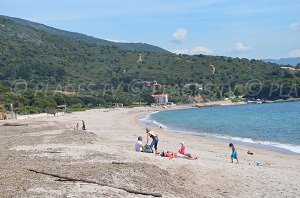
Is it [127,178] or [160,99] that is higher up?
[127,178]

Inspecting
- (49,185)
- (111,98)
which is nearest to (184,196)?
(49,185)

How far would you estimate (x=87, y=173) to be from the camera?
41.7ft

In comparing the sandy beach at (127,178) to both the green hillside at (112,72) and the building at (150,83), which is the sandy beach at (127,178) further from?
the building at (150,83)

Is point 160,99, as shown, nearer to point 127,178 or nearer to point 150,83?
point 150,83

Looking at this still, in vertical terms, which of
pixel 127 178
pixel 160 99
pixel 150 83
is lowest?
pixel 160 99

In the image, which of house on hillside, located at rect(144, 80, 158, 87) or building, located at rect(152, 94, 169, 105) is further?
house on hillside, located at rect(144, 80, 158, 87)

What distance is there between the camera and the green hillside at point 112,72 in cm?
13775

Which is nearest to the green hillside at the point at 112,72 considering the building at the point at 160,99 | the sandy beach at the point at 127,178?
the building at the point at 160,99

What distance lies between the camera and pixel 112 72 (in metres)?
170

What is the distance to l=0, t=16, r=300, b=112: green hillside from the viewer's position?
137750mm

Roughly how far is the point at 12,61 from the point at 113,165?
139656 millimetres

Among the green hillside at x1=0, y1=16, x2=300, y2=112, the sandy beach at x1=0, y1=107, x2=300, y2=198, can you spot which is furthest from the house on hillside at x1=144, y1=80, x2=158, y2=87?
the sandy beach at x1=0, y1=107, x2=300, y2=198

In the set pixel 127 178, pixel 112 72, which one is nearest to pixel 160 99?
pixel 112 72

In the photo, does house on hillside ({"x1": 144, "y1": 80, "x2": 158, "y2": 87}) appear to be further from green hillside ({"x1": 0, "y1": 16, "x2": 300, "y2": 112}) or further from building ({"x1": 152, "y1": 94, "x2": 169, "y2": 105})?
building ({"x1": 152, "y1": 94, "x2": 169, "y2": 105})
